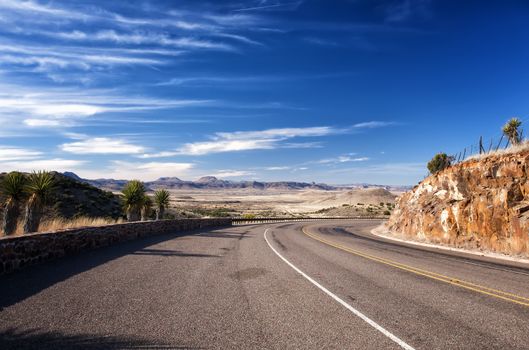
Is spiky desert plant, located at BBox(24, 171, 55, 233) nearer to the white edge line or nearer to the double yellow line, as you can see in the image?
the white edge line

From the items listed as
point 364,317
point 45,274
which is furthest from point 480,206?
point 45,274

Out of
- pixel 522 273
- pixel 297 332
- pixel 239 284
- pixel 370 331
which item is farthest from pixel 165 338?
pixel 522 273

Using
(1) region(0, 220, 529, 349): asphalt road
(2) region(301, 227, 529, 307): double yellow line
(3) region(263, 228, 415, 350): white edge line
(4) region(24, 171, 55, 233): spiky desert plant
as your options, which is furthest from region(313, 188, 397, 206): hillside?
(3) region(263, 228, 415, 350): white edge line

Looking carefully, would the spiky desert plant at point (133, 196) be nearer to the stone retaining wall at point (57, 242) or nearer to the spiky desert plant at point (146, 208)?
the spiky desert plant at point (146, 208)

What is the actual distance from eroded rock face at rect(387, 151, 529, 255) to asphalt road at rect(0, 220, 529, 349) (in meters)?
5.80

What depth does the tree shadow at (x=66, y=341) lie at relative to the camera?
503cm

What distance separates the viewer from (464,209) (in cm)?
2059

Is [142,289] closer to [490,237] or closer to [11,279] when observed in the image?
[11,279]

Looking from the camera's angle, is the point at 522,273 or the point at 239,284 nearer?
the point at 239,284

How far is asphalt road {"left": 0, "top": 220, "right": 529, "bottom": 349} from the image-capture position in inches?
210

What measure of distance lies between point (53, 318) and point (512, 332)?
7.77 metres

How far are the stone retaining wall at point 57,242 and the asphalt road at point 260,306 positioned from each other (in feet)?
1.62

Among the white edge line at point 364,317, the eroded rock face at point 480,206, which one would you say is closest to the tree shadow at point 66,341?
the white edge line at point 364,317

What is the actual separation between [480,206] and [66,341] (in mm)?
20588
